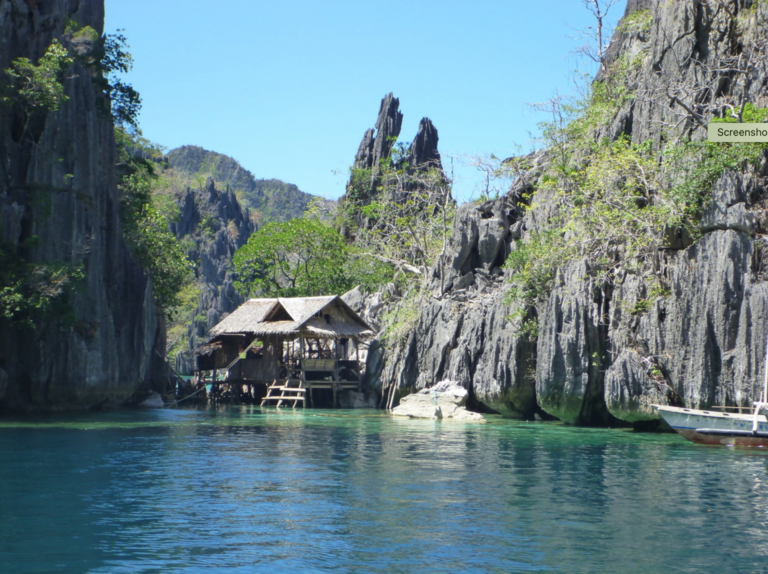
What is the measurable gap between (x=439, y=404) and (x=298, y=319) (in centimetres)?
1007

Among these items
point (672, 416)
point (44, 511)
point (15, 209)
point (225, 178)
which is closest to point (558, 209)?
point (672, 416)

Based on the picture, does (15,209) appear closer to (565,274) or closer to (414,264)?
(565,274)

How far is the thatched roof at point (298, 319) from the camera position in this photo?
4106 centimetres

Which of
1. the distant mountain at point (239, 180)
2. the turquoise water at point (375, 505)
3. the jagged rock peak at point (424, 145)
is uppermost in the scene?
the distant mountain at point (239, 180)

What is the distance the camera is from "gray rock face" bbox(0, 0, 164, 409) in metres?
30.6

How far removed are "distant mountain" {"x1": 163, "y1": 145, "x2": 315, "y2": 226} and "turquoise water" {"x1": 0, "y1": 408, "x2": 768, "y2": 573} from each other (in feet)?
423

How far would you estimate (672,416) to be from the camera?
2292cm

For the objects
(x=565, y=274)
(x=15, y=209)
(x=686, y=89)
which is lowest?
(x=565, y=274)

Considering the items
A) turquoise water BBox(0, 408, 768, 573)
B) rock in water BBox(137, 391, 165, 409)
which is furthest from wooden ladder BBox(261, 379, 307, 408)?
turquoise water BBox(0, 408, 768, 573)

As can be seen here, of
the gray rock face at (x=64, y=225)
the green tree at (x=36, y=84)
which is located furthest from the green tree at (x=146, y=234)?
the green tree at (x=36, y=84)

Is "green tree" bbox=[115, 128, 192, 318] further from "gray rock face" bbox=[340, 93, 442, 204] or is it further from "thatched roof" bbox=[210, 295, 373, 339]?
"gray rock face" bbox=[340, 93, 442, 204]

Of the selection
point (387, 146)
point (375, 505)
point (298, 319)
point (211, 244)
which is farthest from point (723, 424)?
point (211, 244)

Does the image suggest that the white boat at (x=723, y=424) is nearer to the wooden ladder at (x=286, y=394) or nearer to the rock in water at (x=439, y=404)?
the rock in water at (x=439, y=404)

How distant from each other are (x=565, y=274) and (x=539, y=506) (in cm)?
1737
